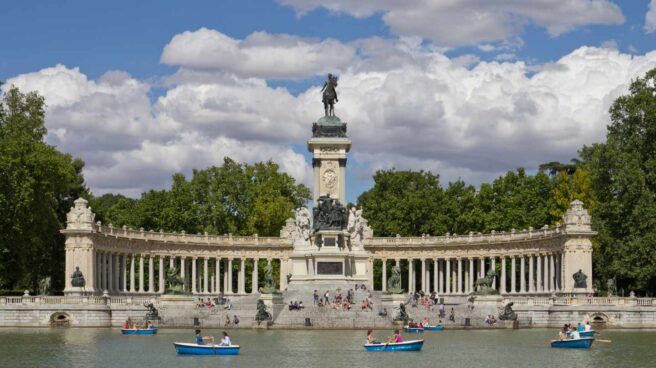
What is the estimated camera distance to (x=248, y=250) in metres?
117

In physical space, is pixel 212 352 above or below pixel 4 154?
below

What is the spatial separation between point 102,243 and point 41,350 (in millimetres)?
44960

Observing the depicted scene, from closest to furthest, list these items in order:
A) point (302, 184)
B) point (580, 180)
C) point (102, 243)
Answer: point (102, 243) < point (580, 180) < point (302, 184)

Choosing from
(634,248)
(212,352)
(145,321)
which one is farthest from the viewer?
(634,248)

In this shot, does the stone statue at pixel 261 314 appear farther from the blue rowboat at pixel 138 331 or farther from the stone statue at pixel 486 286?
the stone statue at pixel 486 286

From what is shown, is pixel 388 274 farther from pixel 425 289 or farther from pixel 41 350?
pixel 41 350

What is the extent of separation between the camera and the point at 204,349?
180 ft

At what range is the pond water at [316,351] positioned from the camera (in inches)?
1977

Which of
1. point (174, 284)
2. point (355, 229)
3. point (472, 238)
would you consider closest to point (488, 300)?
point (174, 284)

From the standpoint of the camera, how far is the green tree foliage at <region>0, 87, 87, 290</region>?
91812mm

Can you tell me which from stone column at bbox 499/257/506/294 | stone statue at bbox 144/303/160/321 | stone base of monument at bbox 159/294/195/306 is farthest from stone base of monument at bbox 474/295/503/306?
stone column at bbox 499/257/506/294

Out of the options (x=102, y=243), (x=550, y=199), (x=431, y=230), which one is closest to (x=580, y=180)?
(x=550, y=199)

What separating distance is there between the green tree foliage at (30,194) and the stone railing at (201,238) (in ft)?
21.5

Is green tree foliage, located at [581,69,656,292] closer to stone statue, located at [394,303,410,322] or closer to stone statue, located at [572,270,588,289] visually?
stone statue, located at [572,270,588,289]
